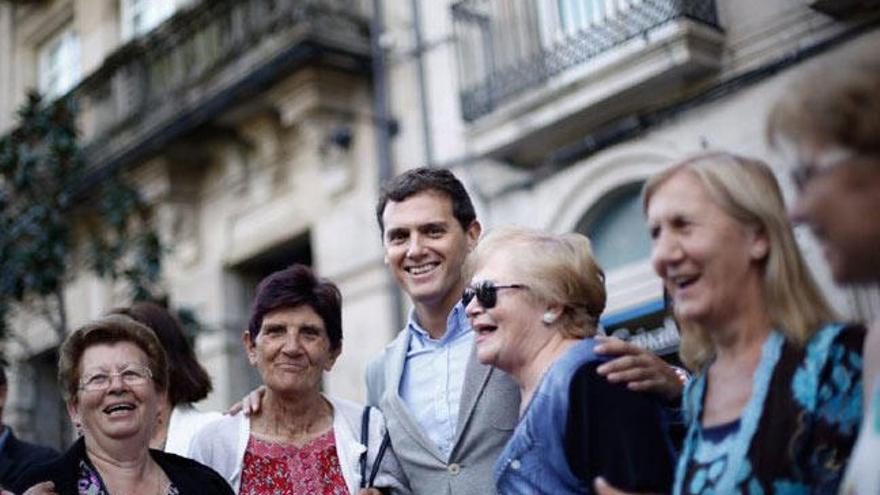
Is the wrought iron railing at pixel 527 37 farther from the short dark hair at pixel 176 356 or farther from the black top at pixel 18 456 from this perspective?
the black top at pixel 18 456

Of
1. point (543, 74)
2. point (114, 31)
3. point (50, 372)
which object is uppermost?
point (114, 31)

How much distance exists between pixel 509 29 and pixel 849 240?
7.46 m

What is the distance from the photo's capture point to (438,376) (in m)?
3.39

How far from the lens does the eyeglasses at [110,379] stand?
10.6ft

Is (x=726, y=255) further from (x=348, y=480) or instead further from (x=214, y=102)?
(x=214, y=102)

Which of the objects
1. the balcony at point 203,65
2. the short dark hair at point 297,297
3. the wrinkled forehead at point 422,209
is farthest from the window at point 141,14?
the wrinkled forehead at point 422,209

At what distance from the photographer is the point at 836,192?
6.30ft

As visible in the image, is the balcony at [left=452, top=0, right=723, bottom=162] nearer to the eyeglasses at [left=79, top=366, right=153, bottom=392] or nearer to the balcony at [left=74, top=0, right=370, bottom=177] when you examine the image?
the balcony at [left=74, top=0, right=370, bottom=177]

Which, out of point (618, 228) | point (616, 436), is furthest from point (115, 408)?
point (618, 228)

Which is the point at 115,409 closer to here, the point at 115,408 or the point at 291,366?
the point at 115,408

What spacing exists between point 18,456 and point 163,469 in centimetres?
158

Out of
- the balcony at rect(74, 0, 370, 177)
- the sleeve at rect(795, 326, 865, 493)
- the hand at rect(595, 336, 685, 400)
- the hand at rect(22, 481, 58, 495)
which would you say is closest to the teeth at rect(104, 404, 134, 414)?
the hand at rect(22, 481, 58, 495)

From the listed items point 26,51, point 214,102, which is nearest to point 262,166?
point 214,102

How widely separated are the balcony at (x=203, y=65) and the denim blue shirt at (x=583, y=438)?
7.45m
